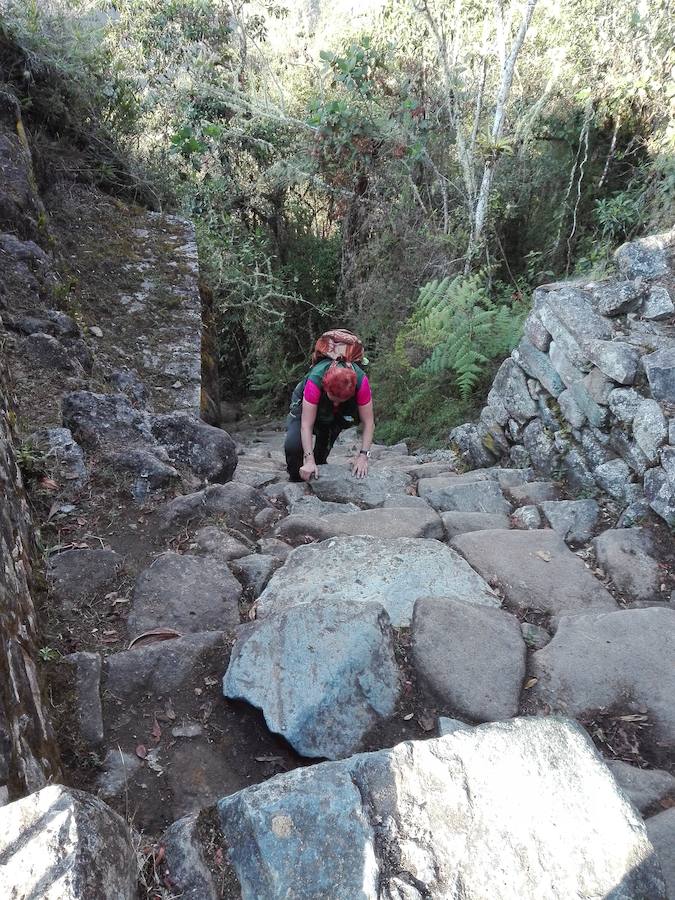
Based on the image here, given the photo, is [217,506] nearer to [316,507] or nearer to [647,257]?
[316,507]

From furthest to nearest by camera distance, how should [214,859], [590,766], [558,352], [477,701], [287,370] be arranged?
[287,370], [558,352], [477,701], [590,766], [214,859]

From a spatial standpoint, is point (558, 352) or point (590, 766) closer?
point (590, 766)

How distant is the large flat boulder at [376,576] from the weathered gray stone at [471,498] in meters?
1.33

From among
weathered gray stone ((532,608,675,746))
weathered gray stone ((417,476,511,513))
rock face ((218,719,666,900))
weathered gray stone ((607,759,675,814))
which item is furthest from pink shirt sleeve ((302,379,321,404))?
rock face ((218,719,666,900))

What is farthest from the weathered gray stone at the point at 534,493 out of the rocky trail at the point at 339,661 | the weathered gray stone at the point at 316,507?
the weathered gray stone at the point at 316,507

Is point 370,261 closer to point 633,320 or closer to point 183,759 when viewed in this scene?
point 633,320

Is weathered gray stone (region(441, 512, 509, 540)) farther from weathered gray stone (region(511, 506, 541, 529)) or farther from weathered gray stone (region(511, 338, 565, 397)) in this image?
weathered gray stone (region(511, 338, 565, 397))

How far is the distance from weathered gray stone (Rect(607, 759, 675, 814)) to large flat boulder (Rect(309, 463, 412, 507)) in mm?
2765

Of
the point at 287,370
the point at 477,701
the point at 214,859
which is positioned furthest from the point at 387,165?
the point at 214,859

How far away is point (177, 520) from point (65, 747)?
1.52m

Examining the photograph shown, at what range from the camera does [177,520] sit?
10.8 ft

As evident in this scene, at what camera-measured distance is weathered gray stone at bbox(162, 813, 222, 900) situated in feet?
4.40

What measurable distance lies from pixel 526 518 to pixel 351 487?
4.31ft

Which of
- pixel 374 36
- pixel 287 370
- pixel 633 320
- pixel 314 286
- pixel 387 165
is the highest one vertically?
pixel 374 36
